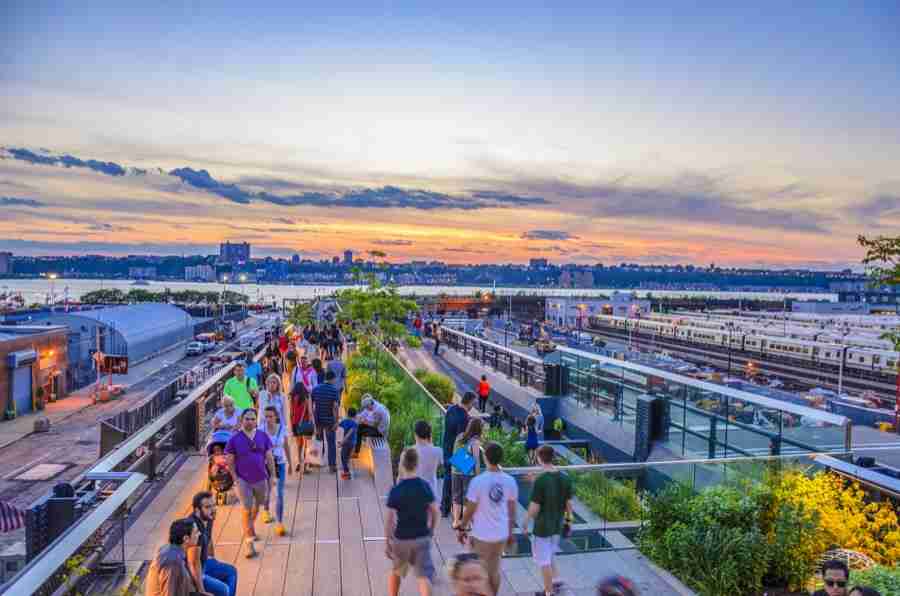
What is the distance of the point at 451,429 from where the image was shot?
8344 mm

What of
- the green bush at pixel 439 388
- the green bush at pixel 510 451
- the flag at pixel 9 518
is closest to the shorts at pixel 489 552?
the green bush at pixel 510 451

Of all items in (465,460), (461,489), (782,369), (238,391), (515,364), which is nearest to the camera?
(465,460)

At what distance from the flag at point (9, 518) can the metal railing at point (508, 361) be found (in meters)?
15.1

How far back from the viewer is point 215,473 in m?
7.33

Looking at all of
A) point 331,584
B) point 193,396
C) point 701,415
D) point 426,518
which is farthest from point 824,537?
point 193,396

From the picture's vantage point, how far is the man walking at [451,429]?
27.3 feet

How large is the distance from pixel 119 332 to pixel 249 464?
189 feet

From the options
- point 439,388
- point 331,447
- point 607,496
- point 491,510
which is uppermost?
point 491,510

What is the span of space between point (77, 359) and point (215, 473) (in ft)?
167

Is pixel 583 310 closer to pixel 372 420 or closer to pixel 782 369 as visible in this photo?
pixel 782 369

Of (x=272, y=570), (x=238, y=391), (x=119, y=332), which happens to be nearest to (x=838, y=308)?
(x=119, y=332)

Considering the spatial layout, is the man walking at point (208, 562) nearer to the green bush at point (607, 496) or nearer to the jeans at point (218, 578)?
the jeans at point (218, 578)

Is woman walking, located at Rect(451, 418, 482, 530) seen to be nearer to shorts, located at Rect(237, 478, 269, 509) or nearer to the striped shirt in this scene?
shorts, located at Rect(237, 478, 269, 509)

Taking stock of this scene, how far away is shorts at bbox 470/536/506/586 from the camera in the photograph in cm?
573
